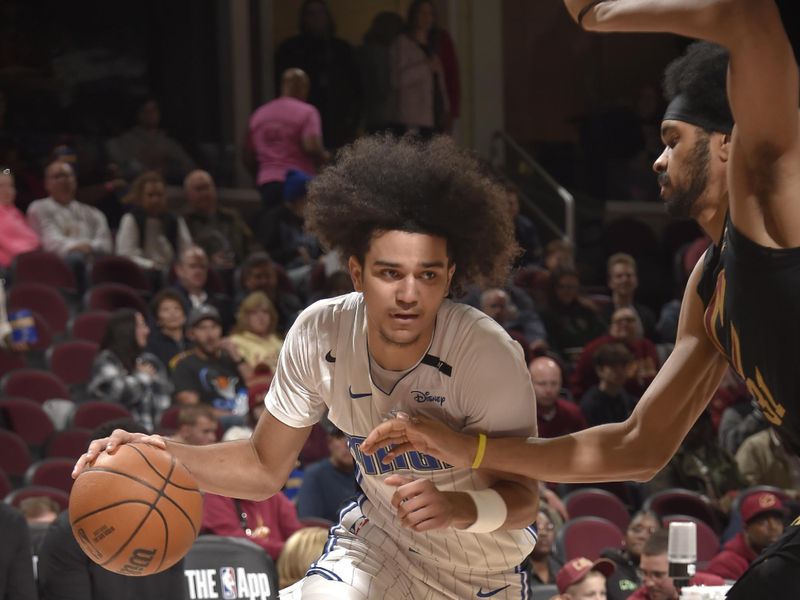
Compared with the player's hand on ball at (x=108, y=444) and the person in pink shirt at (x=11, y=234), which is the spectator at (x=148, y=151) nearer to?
the person in pink shirt at (x=11, y=234)

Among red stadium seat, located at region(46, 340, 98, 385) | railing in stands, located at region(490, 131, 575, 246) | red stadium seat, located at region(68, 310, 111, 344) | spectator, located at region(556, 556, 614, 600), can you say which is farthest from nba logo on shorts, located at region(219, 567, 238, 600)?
railing in stands, located at region(490, 131, 575, 246)

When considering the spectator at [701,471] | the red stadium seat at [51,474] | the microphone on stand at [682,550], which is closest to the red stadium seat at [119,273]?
the red stadium seat at [51,474]

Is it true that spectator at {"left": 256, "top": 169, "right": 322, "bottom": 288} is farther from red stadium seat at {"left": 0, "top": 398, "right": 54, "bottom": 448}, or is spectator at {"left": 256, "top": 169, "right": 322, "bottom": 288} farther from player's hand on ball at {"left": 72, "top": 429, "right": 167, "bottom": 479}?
player's hand on ball at {"left": 72, "top": 429, "right": 167, "bottom": 479}

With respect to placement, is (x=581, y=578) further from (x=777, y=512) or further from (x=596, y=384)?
(x=596, y=384)

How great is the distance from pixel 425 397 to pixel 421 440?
1.00 ft

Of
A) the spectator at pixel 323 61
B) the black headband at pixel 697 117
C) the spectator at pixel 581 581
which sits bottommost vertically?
the spectator at pixel 581 581

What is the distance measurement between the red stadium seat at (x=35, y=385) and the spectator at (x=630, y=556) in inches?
152

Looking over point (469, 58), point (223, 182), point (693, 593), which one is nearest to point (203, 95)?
point (223, 182)

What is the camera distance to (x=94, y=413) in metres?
8.48

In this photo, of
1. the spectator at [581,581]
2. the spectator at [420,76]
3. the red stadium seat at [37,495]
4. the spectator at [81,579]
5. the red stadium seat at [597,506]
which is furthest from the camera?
the spectator at [420,76]

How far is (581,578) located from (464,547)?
2.66 meters

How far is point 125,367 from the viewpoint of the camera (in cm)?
901

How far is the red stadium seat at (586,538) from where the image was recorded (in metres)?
7.41

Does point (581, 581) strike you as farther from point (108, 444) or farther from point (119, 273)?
point (119, 273)
